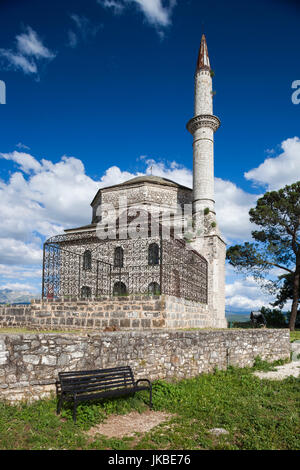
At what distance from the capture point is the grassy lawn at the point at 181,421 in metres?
3.99

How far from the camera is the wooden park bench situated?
4.68 metres

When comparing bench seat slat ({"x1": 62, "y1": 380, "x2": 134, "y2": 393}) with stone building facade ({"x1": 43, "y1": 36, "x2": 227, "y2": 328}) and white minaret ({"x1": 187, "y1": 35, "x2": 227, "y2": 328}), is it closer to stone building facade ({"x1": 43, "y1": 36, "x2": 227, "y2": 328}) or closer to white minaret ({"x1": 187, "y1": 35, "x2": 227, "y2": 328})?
stone building facade ({"x1": 43, "y1": 36, "x2": 227, "y2": 328})

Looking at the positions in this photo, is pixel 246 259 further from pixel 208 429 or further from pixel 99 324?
pixel 208 429

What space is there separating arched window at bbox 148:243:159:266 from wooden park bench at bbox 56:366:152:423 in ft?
41.8

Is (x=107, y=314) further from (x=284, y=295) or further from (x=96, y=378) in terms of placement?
(x=284, y=295)

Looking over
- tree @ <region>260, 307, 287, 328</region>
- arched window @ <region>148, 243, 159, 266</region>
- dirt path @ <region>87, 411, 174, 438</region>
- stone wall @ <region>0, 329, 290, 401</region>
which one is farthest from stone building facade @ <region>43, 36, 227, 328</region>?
dirt path @ <region>87, 411, 174, 438</region>

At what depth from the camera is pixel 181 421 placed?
484 centimetres

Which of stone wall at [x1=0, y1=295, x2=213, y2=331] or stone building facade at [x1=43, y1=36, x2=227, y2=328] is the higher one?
stone building facade at [x1=43, y1=36, x2=227, y2=328]

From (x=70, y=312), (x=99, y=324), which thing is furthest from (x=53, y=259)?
(x=99, y=324)

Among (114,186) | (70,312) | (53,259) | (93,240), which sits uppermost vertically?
(114,186)

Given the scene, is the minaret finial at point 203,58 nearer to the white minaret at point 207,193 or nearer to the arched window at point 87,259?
the white minaret at point 207,193

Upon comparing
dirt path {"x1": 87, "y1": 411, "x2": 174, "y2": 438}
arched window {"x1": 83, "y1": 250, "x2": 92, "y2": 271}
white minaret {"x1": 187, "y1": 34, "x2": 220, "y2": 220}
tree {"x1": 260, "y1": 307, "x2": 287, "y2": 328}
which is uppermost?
white minaret {"x1": 187, "y1": 34, "x2": 220, "y2": 220}
